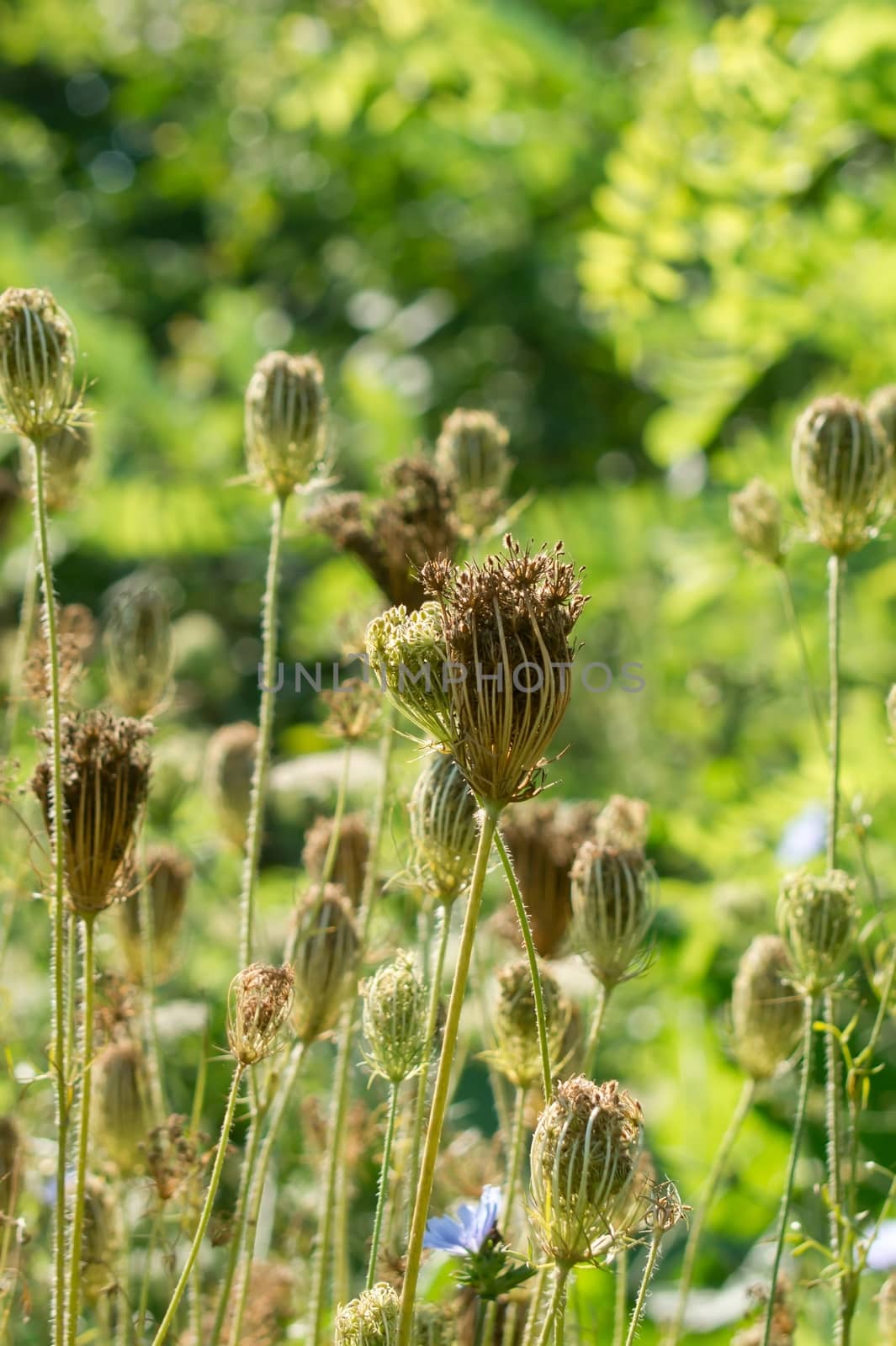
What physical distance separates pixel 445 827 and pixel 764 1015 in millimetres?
240

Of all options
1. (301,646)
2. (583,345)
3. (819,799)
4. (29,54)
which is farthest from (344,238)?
(819,799)

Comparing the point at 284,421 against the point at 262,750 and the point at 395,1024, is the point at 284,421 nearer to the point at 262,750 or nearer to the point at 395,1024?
the point at 262,750

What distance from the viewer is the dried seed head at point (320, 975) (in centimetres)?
67

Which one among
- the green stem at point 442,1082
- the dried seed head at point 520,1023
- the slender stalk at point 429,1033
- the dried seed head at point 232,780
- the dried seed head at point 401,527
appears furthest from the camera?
the dried seed head at point 232,780

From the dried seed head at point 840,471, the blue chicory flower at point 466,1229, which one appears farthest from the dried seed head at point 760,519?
the blue chicory flower at point 466,1229

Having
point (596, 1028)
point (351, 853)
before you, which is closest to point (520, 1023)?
point (596, 1028)

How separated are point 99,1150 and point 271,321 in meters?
3.15

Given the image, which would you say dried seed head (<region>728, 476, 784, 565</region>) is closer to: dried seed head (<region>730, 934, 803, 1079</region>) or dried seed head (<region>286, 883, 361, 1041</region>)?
dried seed head (<region>730, 934, 803, 1079</region>)

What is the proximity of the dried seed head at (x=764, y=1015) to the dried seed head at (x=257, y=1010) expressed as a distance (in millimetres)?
313

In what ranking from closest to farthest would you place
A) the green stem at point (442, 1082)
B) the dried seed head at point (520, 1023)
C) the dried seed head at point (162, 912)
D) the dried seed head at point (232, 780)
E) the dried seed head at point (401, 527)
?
the green stem at point (442, 1082) → the dried seed head at point (520, 1023) → the dried seed head at point (401, 527) → the dried seed head at point (162, 912) → the dried seed head at point (232, 780)

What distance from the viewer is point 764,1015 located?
0.72m

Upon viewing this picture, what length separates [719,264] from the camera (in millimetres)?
1831

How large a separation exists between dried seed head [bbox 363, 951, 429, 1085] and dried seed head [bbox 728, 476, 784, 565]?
362 mm

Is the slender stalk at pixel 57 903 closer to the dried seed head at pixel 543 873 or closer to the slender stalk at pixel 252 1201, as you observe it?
the slender stalk at pixel 252 1201
